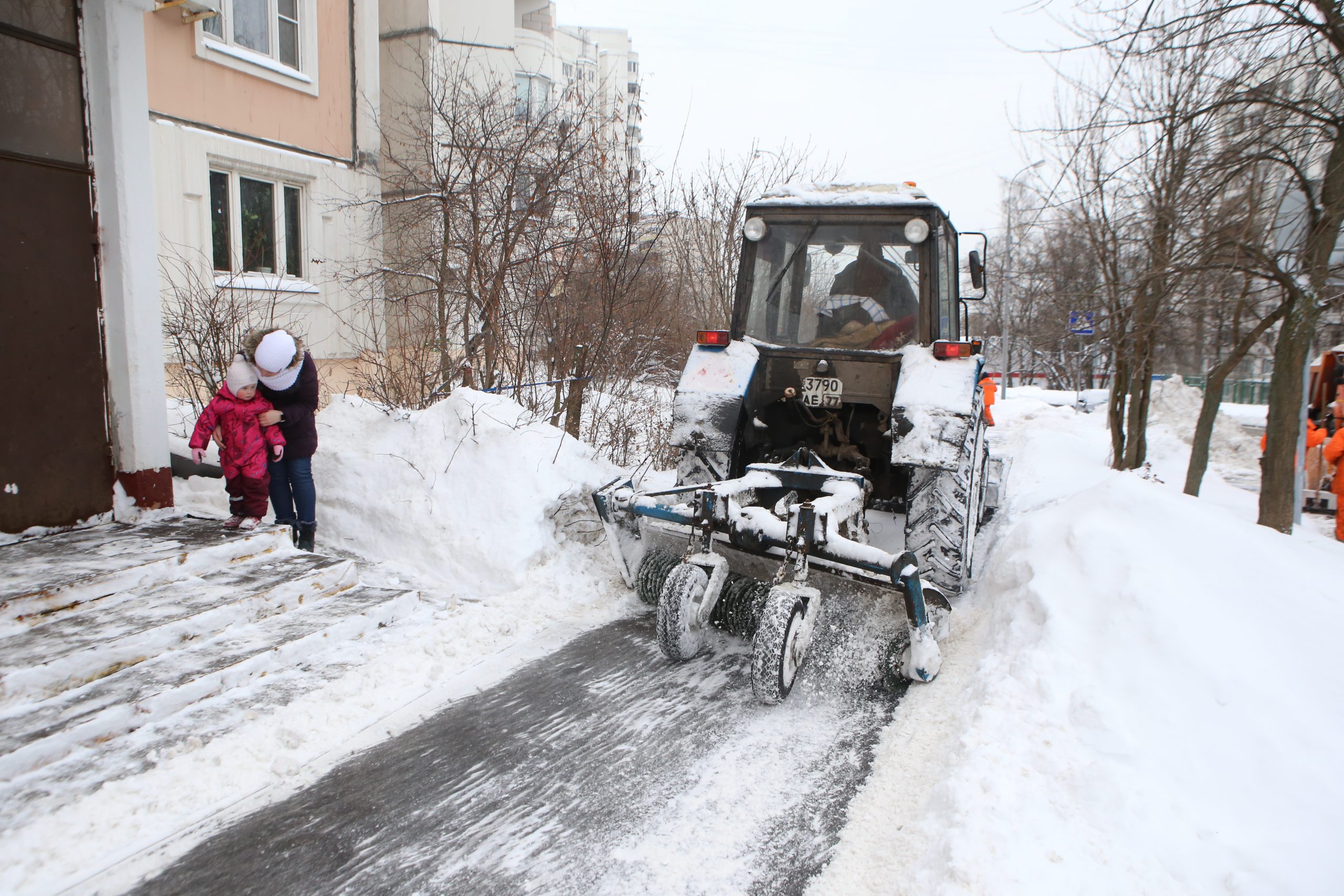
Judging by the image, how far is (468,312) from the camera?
7215 mm

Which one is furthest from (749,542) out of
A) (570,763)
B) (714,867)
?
(714,867)

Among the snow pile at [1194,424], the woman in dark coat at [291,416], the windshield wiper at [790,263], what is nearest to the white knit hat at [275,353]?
the woman in dark coat at [291,416]

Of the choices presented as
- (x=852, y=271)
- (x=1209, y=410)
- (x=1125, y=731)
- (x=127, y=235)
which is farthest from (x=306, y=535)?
(x=1209, y=410)

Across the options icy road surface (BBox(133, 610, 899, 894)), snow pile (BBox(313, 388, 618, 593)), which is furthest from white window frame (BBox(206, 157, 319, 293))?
icy road surface (BBox(133, 610, 899, 894))

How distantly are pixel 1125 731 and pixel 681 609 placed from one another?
5.89 feet

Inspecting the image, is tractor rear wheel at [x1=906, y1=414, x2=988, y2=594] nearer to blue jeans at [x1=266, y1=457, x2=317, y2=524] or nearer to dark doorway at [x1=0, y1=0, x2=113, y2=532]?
blue jeans at [x1=266, y1=457, x2=317, y2=524]

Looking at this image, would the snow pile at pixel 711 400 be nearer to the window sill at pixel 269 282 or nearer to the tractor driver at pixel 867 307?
the tractor driver at pixel 867 307

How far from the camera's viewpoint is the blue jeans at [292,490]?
4.82 meters

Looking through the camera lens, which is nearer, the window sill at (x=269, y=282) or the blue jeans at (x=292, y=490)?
the blue jeans at (x=292, y=490)

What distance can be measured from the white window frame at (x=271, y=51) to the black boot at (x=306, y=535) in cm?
666

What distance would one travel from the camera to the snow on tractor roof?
4.69m

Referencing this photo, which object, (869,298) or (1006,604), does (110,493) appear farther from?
(1006,604)

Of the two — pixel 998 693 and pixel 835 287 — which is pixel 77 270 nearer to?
pixel 835 287

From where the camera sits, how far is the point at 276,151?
9578 mm
